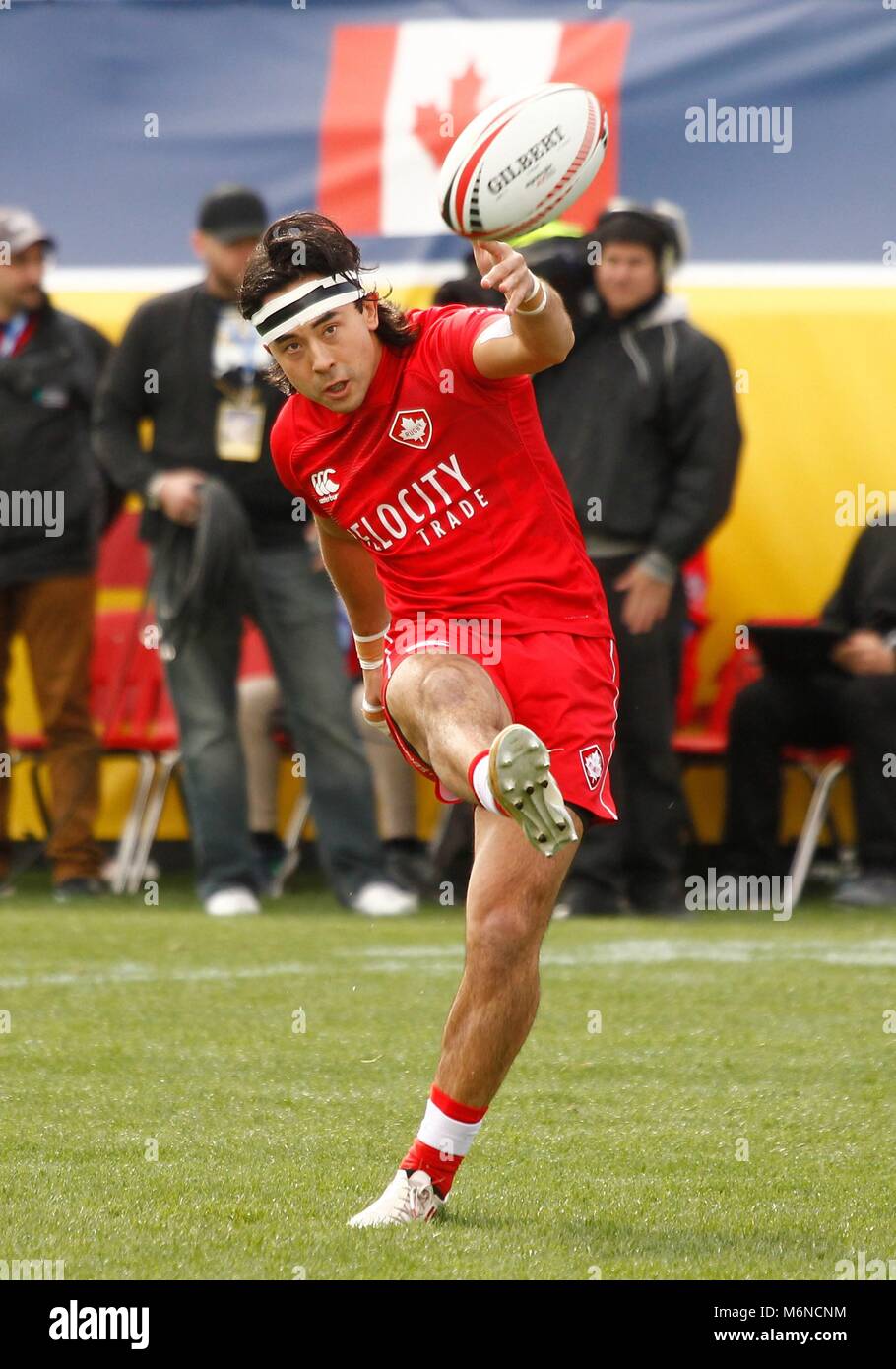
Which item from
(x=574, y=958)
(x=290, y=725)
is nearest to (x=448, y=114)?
(x=290, y=725)

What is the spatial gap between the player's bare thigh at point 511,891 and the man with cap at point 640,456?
15.7 feet

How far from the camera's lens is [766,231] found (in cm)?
1086

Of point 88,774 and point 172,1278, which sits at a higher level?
point 88,774

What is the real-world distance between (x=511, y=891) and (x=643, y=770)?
5090 mm

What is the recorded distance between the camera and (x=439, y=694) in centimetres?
447

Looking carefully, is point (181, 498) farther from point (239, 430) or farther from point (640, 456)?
point (640, 456)

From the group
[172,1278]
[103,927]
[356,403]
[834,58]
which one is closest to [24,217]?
[103,927]

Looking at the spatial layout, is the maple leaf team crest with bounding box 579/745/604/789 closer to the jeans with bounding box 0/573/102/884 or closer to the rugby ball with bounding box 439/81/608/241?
the rugby ball with bounding box 439/81/608/241

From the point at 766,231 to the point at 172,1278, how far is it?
313 inches

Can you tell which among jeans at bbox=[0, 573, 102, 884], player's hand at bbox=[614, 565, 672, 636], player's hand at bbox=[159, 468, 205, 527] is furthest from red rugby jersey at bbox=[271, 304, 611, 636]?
Result: jeans at bbox=[0, 573, 102, 884]

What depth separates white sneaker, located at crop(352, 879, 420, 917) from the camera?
30.9 feet

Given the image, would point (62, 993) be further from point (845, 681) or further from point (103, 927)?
point (845, 681)
